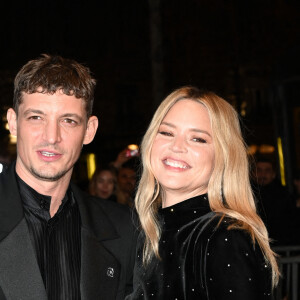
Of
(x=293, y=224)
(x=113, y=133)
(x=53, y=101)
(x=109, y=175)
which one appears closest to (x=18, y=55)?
(x=113, y=133)

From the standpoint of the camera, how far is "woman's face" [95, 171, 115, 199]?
→ 27.5 ft

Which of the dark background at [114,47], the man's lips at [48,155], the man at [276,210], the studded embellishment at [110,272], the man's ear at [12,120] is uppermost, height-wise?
the dark background at [114,47]

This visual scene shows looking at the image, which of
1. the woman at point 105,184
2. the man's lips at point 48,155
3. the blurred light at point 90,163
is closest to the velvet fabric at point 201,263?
the man's lips at point 48,155

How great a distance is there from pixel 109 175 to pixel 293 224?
8.60 feet

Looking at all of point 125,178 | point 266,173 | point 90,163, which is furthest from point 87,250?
point 90,163

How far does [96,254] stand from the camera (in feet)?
11.1

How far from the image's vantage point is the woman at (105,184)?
8383 mm

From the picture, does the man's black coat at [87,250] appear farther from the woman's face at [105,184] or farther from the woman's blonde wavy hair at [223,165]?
the woman's face at [105,184]

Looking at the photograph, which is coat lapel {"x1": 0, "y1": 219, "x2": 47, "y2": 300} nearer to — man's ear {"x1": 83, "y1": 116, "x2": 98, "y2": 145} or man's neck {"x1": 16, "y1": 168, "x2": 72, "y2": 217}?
man's neck {"x1": 16, "y1": 168, "x2": 72, "y2": 217}

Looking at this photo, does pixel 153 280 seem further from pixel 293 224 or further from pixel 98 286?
pixel 293 224

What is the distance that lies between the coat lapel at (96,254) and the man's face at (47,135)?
30cm

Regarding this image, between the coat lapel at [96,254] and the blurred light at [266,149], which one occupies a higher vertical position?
the coat lapel at [96,254]

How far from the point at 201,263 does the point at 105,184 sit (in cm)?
553

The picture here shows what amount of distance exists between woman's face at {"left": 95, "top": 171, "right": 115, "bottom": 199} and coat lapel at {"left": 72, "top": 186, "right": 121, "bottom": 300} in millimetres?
4719
